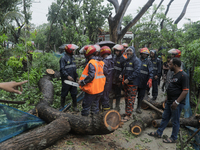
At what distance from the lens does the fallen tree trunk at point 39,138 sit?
7.59ft

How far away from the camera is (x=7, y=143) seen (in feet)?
7.49

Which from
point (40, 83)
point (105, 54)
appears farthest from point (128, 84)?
point (40, 83)

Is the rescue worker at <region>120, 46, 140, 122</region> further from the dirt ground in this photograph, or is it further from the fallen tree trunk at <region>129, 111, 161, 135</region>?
the dirt ground

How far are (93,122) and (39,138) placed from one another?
1.05 meters

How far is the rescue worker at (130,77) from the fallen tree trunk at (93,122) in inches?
58.4

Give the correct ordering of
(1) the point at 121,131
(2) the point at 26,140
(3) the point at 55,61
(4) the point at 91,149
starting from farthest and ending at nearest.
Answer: (3) the point at 55,61 → (1) the point at 121,131 → (4) the point at 91,149 → (2) the point at 26,140

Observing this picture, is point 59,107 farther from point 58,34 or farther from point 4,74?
point 58,34

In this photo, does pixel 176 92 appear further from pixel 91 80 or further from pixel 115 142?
pixel 91 80

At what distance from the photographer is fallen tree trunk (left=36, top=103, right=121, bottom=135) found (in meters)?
2.79

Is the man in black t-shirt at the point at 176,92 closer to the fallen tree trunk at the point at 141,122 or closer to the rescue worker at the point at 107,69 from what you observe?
the fallen tree trunk at the point at 141,122

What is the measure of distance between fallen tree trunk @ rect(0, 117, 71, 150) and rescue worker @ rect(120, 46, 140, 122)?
6.52 ft


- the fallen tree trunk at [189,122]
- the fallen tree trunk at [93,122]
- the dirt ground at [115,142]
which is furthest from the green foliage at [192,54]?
the fallen tree trunk at [93,122]

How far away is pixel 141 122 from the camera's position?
389 cm

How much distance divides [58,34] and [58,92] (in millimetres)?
20222
